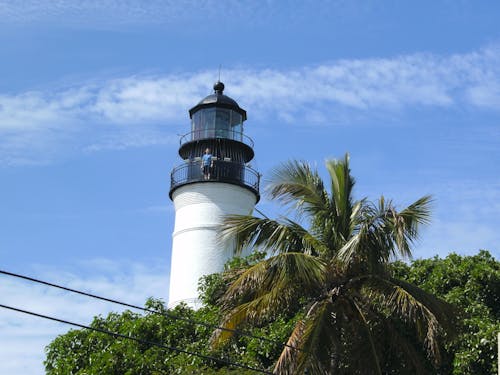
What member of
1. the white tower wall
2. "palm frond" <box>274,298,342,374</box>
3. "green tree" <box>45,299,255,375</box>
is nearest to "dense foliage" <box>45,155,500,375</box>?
"palm frond" <box>274,298,342,374</box>

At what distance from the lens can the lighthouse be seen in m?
32.1

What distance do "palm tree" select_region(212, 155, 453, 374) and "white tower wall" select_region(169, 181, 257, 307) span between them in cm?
1429

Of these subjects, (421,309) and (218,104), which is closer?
(421,309)

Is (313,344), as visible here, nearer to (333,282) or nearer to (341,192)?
(333,282)

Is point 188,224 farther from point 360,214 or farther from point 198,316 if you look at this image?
Answer: point 360,214

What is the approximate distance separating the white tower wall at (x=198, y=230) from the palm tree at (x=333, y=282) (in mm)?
14291

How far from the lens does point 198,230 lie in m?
32.6

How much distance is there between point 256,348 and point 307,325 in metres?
5.51

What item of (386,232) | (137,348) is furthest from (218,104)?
(386,232)

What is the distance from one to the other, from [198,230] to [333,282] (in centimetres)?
1632

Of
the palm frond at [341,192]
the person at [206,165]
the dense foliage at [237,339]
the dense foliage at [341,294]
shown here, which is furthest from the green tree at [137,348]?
the person at [206,165]

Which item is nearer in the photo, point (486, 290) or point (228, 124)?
point (486, 290)

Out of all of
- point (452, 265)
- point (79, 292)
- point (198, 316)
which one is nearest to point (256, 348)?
point (198, 316)

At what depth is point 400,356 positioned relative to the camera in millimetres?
17453
